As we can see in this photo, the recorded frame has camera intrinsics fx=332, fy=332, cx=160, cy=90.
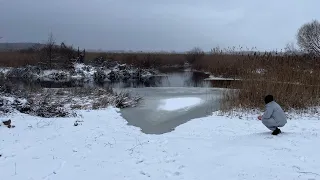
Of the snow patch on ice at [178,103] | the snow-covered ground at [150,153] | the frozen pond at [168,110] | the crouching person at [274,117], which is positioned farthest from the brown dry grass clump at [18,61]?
the crouching person at [274,117]

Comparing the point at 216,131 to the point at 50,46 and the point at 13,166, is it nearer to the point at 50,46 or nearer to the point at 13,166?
the point at 13,166

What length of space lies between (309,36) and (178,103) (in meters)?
36.9

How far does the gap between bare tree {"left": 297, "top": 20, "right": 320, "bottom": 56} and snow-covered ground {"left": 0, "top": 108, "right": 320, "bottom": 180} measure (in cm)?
3762

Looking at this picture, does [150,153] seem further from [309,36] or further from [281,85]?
[309,36]

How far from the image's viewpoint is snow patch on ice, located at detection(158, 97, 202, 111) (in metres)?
15.1

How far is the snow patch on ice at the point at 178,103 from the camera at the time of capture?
15.1m

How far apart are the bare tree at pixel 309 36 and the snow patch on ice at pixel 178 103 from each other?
30.4m

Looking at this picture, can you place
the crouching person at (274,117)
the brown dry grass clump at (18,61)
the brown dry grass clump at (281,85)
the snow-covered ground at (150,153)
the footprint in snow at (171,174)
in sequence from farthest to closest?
1. the brown dry grass clump at (18,61)
2. the brown dry grass clump at (281,85)
3. the crouching person at (274,117)
4. the footprint in snow at (171,174)
5. the snow-covered ground at (150,153)

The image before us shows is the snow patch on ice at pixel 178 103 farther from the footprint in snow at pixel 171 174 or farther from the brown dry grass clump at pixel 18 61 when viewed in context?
the brown dry grass clump at pixel 18 61

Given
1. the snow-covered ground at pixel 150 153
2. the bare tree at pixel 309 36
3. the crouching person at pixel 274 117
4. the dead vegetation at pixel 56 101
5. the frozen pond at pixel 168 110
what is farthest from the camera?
the bare tree at pixel 309 36

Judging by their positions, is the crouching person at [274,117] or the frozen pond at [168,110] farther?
the frozen pond at [168,110]

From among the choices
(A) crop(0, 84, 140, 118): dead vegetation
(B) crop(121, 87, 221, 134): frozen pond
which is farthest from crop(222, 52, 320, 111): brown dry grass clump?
(A) crop(0, 84, 140, 118): dead vegetation

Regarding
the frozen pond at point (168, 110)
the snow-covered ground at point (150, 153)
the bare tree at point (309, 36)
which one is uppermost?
the bare tree at point (309, 36)

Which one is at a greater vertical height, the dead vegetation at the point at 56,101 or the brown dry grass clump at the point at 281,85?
the brown dry grass clump at the point at 281,85
